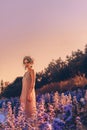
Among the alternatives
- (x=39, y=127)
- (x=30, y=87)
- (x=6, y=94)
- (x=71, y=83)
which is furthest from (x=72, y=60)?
(x=39, y=127)

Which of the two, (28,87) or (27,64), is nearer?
(27,64)

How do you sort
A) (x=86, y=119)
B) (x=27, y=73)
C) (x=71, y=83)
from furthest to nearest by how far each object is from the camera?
(x=71, y=83)
(x=27, y=73)
(x=86, y=119)

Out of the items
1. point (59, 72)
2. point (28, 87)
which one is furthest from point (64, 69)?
point (28, 87)

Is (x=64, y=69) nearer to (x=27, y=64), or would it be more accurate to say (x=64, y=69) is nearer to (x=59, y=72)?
(x=59, y=72)

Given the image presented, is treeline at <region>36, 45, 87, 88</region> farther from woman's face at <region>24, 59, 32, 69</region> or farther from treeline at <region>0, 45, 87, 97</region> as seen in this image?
woman's face at <region>24, 59, 32, 69</region>

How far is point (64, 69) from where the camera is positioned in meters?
42.0

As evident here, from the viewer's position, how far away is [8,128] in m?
9.59

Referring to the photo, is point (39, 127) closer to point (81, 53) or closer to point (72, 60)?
point (72, 60)

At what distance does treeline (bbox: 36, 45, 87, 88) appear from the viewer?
126ft

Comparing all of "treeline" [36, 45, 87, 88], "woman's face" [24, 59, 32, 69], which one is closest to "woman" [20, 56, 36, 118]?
"woman's face" [24, 59, 32, 69]

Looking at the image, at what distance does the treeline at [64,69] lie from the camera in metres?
38.4

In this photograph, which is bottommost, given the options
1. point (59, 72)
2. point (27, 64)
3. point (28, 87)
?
point (28, 87)

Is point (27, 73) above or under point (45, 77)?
under

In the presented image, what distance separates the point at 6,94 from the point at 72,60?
17.5 feet
